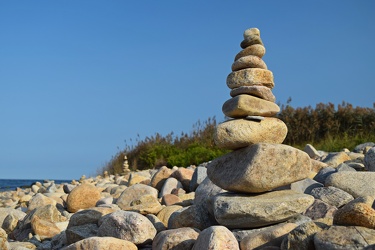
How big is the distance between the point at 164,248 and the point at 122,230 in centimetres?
82

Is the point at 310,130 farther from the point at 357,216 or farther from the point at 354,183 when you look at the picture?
Result: the point at 357,216

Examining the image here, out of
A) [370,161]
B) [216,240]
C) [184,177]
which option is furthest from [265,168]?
[184,177]

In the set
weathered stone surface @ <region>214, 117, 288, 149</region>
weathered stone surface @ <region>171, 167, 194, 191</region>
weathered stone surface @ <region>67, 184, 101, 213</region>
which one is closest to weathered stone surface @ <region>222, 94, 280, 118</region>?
weathered stone surface @ <region>214, 117, 288, 149</region>

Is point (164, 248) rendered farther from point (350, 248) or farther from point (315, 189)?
point (315, 189)

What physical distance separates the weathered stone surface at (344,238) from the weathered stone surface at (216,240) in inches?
31.0

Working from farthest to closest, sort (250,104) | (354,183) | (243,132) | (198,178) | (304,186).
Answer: (198,178) < (304,186) < (354,183) < (250,104) < (243,132)

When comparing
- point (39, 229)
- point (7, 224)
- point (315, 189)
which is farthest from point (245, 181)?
point (7, 224)

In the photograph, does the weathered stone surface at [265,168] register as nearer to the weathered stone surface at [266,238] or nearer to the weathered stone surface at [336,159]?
the weathered stone surface at [266,238]

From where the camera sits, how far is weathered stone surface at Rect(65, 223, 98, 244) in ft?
20.0

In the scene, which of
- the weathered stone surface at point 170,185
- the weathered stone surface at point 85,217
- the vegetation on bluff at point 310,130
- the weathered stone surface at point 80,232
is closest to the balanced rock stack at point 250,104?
the weathered stone surface at point 80,232

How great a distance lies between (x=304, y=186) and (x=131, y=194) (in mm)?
2930

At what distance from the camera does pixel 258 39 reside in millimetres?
6168

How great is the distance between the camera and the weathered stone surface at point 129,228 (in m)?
5.54

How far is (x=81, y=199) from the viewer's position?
29.8 ft
